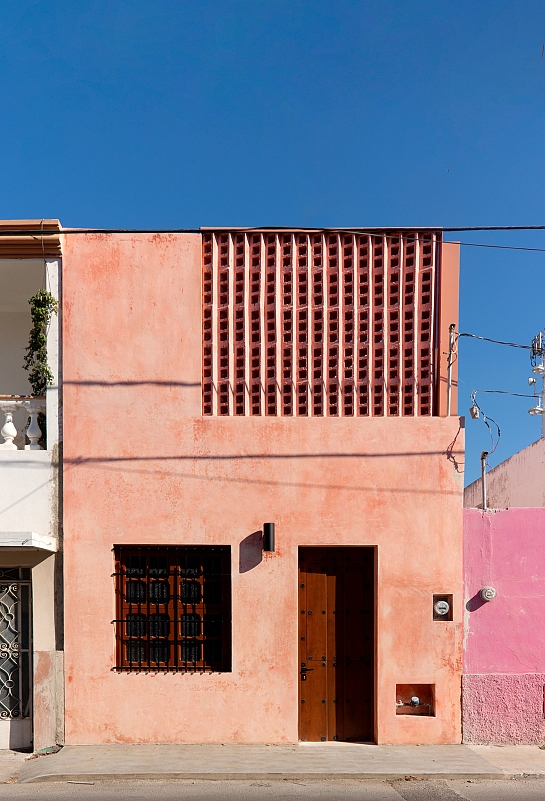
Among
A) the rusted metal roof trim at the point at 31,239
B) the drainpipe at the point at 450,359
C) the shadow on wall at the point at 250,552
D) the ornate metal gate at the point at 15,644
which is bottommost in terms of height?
the ornate metal gate at the point at 15,644

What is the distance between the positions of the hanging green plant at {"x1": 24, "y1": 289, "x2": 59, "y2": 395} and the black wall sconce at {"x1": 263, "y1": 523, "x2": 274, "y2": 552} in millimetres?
3139

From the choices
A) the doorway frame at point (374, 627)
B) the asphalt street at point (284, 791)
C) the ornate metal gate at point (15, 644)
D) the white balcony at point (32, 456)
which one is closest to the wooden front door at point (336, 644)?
the doorway frame at point (374, 627)

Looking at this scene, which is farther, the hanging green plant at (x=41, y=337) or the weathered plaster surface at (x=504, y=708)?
the hanging green plant at (x=41, y=337)

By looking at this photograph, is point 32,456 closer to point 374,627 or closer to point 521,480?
point 374,627

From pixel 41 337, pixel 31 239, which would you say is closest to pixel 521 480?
pixel 41 337

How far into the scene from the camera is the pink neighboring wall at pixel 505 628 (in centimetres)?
646

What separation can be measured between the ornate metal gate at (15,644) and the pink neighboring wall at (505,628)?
5.19m

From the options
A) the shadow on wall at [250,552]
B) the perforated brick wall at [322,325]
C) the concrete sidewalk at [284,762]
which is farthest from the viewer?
the perforated brick wall at [322,325]

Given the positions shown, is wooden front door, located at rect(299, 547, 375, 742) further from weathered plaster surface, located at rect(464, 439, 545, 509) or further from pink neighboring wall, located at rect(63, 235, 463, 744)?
weathered plaster surface, located at rect(464, 439, 545, 509)

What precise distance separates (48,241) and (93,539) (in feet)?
11.9

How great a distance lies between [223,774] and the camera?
5.63m

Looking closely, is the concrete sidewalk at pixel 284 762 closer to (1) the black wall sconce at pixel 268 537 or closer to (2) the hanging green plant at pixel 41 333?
(1) the black wall sconce at pixel 268 537

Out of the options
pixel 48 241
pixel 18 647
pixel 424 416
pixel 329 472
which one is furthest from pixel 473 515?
pixel 48 241

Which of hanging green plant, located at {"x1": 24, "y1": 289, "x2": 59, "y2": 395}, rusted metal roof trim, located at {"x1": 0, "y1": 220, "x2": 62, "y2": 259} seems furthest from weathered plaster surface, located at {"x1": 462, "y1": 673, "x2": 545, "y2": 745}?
rusted metal roof trim, located at {"x1": 0, "y1": 220, "x2": 62, "y2": 259}
